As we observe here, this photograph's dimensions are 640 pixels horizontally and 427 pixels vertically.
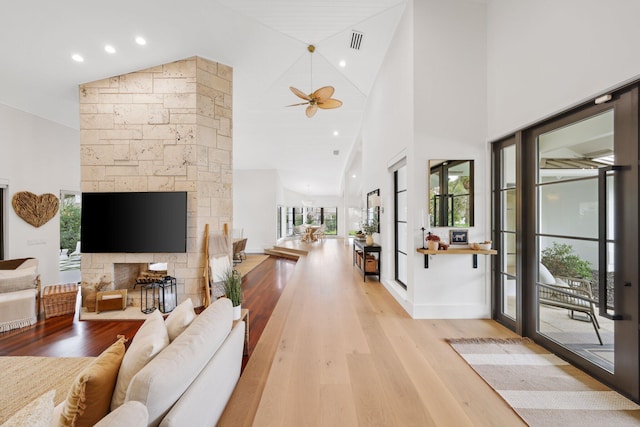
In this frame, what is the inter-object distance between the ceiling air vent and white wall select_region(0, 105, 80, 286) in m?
5.83

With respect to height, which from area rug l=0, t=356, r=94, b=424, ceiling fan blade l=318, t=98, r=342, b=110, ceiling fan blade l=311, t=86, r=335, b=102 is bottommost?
area rug l=0, t=356, r=94, b=424

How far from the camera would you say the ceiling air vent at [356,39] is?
4.11m

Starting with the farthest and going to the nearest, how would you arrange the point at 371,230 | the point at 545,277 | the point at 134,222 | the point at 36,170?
the point at 371,230, the point at 36,170, the point at 134,222, the point at 545,277

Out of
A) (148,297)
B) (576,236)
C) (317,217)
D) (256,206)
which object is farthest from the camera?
(317,217)

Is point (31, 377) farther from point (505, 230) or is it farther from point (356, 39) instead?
point (356, 39)

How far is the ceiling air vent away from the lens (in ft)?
13.5

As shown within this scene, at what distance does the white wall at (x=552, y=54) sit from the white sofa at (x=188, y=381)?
3323mm

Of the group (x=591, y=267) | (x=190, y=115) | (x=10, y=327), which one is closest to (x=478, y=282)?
(x=591, y=267)

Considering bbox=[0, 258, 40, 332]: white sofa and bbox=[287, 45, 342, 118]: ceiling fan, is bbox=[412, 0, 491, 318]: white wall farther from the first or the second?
bbox=[0, 258, 40, 332]: white sofa

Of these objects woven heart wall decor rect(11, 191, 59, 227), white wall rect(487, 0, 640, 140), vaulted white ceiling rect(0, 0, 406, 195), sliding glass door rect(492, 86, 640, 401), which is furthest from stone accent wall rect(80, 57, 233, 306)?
sliding glass door rect(492, 86, 640, 401)

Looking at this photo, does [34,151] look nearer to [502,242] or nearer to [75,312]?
[75,312]

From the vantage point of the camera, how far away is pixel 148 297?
162 inches

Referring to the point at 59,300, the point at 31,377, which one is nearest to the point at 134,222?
the point at 59,300

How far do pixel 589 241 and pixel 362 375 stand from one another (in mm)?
2225
